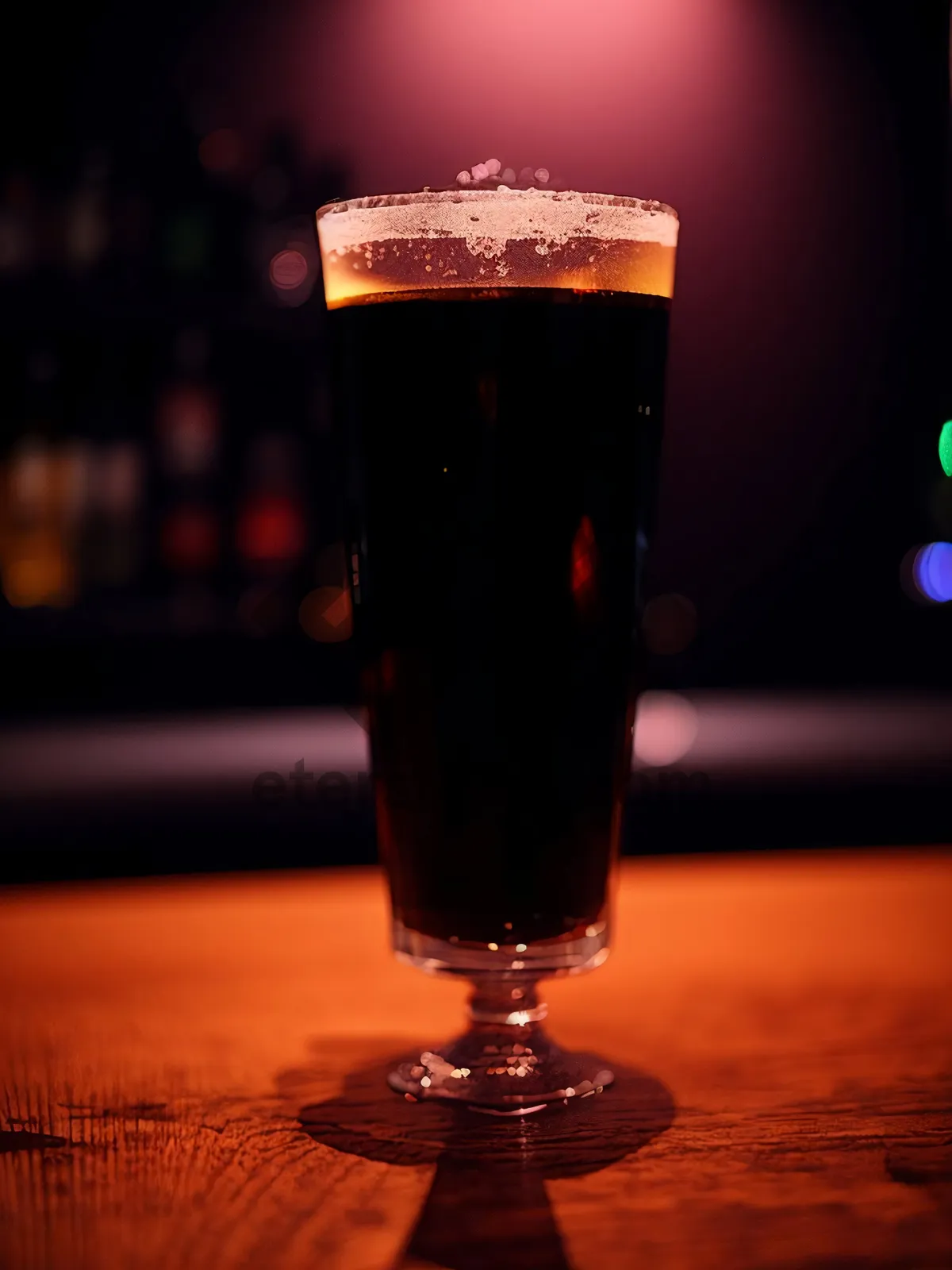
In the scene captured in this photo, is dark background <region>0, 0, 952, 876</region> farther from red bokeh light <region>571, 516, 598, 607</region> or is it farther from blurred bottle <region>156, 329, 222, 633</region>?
red bokeh light <region>571, 516, 598, 607</region>

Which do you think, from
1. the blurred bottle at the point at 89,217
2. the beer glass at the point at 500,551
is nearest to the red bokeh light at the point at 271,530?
the blurred bottle at the point at 89,217

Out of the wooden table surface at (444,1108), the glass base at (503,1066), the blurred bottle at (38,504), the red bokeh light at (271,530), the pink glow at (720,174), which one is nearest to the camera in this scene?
the wooden table surface at (444,1108)

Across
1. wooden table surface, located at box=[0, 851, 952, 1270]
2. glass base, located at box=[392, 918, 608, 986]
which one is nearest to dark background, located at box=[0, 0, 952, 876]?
wooden table surface, located at box=[0, 851, 952, 1270]

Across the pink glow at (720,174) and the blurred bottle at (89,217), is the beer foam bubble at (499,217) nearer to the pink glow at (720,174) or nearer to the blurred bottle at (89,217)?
the blurred bottle at (89,217)

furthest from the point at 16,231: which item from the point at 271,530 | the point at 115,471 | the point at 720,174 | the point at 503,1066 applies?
the point at 503,1066

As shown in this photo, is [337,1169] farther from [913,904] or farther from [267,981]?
[913,904]

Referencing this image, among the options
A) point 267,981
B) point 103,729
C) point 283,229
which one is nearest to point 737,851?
point 103,729
